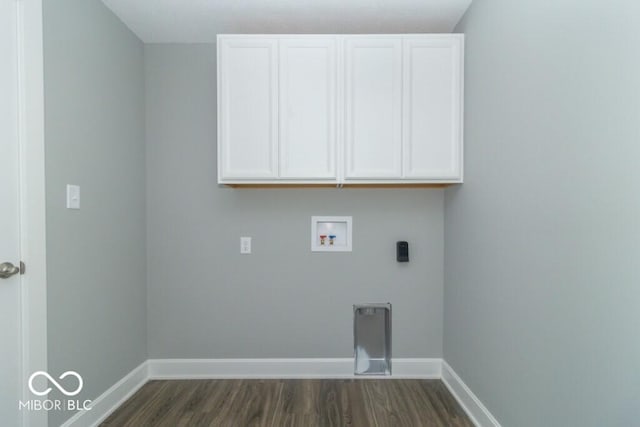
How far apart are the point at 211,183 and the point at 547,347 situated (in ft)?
7.30

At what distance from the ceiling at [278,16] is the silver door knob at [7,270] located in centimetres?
161

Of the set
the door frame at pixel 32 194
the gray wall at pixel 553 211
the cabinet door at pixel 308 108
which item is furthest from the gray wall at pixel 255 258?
the door frame at pixel 32 194

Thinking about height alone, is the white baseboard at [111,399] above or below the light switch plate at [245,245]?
below

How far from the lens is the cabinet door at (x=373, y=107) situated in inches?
88.4

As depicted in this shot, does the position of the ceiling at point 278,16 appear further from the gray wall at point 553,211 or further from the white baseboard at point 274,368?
the white baseboard at point 274,368

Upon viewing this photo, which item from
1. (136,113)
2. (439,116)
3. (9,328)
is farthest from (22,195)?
(439,116)

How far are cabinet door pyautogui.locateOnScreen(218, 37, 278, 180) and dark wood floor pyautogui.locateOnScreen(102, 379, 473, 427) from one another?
1.45 meters

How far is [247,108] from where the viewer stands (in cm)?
226

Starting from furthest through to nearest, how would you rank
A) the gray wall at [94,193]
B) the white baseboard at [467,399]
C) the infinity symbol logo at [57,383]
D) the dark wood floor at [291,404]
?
the dark wood floor at [291,404] < the white baseboard at [467,399] < the gray wall at [94,193] < the infinity symbol logo at [57,383]

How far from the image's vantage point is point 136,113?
2.52 metres

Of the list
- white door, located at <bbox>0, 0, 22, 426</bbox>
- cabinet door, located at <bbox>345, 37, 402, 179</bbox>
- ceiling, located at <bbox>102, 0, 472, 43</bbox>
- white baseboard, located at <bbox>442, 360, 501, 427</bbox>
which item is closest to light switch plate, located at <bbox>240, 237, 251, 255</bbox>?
cabinet door, located at <bbox>345, 37, 402, 179</bbox>

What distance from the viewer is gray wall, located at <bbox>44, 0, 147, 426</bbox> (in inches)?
69.5

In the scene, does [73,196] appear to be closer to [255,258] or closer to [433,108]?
[255,258]

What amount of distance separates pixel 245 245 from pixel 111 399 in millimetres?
1248
